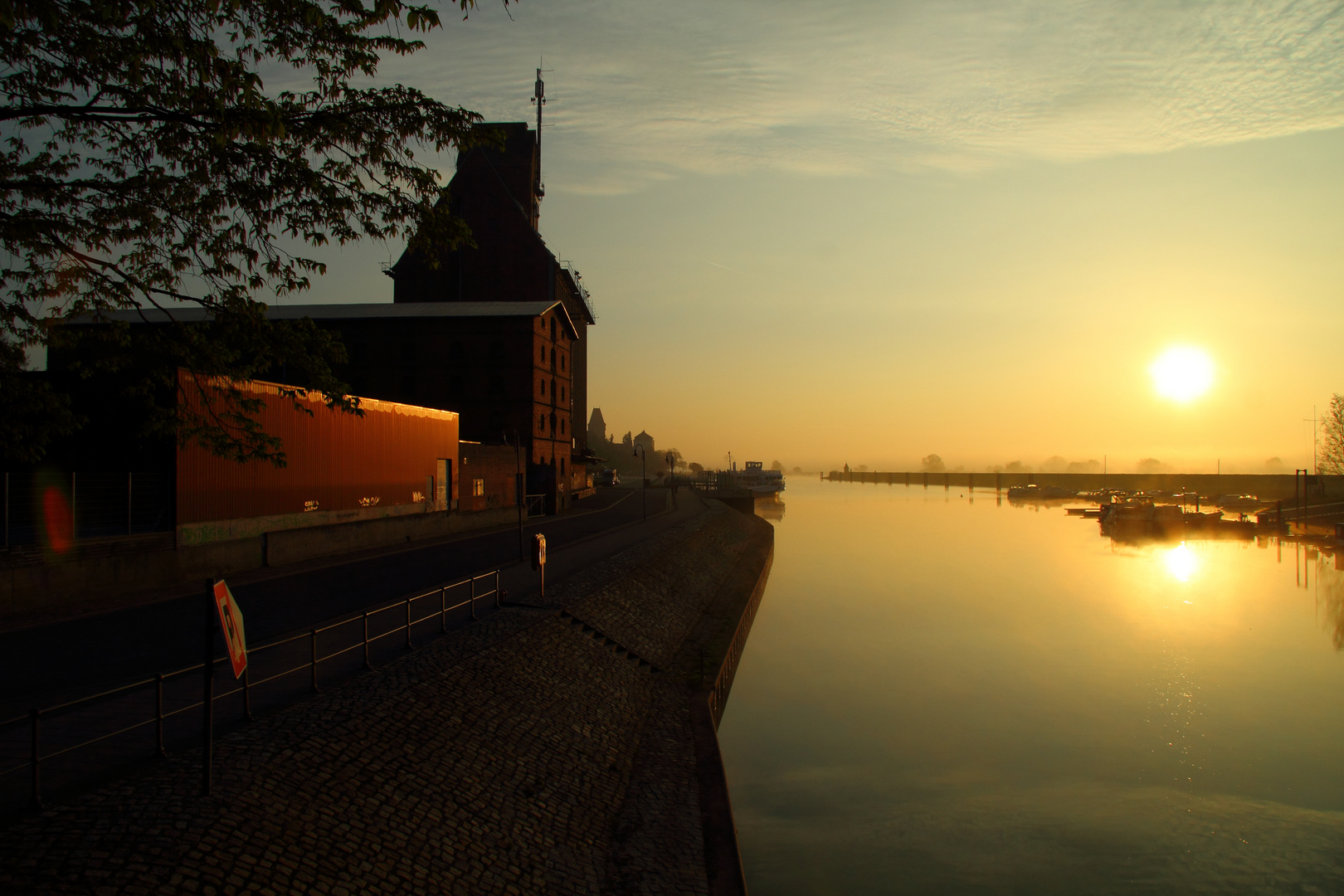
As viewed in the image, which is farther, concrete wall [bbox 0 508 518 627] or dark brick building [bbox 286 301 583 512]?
dark brick building [bbox 286 301 583 512]

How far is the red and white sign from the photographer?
673 centimetres

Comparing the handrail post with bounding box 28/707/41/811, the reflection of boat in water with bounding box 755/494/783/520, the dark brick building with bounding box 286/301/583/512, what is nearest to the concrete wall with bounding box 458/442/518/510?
the dark brick building with bounding box 286/301/583/512

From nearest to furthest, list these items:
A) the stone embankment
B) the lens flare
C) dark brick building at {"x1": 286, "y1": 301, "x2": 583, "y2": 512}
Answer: the stone embankment → the lens flare → dark brick building at {"x1": 286, "y1": 301, "x2": 583, "y2": 512}

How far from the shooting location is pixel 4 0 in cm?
636

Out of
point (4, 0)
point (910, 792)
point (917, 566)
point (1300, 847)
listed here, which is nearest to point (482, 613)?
point (910, 792)

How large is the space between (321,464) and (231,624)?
2158 cm

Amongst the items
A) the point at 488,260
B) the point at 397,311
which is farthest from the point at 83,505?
the point at 488,260

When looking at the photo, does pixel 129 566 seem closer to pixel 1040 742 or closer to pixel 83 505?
pixel 83 505

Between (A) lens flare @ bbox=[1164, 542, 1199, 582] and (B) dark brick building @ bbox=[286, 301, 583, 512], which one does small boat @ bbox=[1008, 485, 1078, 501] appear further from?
(B) dark brick building @ bbox=[286, 301, 583, 512]

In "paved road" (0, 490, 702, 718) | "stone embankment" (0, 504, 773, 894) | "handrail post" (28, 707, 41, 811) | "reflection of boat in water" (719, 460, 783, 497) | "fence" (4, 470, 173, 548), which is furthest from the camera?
"reflection of boat in water" (719, 460, 783, 497)

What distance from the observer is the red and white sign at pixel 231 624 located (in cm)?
673

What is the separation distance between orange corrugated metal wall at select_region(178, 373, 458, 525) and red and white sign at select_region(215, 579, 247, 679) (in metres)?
9.21

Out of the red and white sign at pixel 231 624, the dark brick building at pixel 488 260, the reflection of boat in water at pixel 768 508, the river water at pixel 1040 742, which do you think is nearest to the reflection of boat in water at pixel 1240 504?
the reflection of boat in water at pixel 768 508

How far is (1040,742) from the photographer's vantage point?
17156 millimetres
